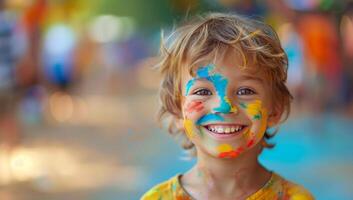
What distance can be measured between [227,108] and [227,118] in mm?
32

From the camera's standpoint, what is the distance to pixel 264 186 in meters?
2.54

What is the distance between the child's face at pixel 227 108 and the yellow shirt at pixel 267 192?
0.18 metres

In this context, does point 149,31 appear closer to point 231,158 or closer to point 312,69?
point 312,69

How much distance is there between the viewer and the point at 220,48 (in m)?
2.43

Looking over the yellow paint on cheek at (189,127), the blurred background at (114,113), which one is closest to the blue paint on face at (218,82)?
the yellow paint on cheek at (189,127)

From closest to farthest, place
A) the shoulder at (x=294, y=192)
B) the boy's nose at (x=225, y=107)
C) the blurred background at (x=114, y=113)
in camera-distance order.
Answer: the boy's nose at (x=225, y=107) < the shoulder at (x=294, y=192) < the blurred background at (x=114, y=113)

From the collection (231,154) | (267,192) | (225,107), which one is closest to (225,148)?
(231,154)

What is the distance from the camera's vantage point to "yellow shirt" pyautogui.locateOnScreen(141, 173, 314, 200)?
8.26ft

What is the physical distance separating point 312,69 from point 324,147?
172 cm

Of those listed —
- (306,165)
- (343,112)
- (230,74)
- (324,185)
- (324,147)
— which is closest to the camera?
(230,74)

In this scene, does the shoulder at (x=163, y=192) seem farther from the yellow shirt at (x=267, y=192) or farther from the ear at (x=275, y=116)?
the ear at (x=275, y=116)

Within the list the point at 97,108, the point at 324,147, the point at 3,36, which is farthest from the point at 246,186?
the point at 97,108

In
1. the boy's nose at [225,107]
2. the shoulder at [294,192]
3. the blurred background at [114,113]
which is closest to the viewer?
the boy's nose at [225,107]

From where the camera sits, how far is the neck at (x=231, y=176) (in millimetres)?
2527
